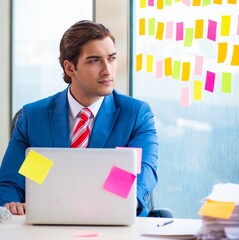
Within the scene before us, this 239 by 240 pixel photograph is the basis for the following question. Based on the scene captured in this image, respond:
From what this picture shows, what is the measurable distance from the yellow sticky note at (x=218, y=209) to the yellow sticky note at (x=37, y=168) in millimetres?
547

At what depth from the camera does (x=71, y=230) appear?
6.41 ft

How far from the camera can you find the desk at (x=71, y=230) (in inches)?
72.9

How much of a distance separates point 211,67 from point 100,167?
5.37 feet

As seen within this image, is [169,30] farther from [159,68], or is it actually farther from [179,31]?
[159,68]

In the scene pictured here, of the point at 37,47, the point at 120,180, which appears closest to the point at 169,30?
the point at 37,47

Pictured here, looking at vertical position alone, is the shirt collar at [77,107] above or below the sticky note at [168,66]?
below

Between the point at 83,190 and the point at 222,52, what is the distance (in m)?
1.68

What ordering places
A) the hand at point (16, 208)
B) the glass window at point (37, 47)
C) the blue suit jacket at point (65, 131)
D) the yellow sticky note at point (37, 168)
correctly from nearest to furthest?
1. the yellow sticky note at point (37, 168)
2. the hand at point (16, 208)
3. the blue suit jacket at point (65, 131)
4. the glass window at point (37, 47)

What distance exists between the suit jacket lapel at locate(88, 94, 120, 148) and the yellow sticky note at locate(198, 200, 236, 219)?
3.14 ft

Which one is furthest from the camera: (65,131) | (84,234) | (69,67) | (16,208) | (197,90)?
(197,90)

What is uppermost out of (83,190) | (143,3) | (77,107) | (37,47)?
(143,3)

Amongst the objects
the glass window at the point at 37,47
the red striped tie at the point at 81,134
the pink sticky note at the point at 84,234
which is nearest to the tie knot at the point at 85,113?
the red striped tie at the point at 81,134

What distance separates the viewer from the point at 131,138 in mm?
2650

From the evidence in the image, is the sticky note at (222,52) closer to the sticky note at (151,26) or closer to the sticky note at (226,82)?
the sticky note at (226,82)
